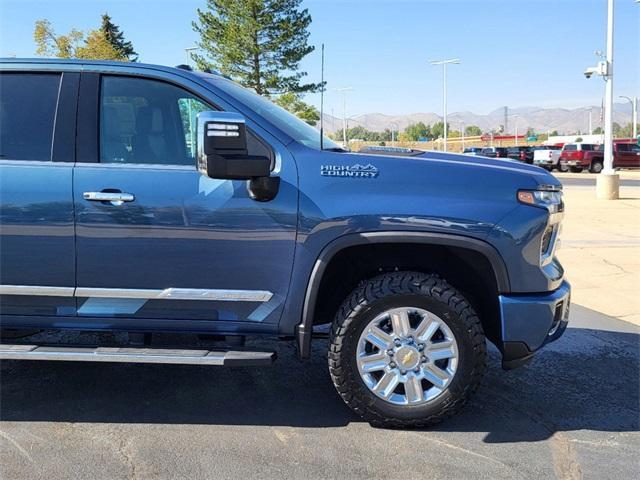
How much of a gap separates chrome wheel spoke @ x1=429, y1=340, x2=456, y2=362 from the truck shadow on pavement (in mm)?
467

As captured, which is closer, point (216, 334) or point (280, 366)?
point (216, 334)

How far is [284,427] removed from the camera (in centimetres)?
357

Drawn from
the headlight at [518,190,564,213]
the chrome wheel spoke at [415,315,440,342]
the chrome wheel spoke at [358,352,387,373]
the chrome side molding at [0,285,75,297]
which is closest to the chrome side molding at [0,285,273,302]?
the chrome side molding at [0,285,75,297]

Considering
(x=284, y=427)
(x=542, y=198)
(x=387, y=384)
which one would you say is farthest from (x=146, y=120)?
(x=542, y=198)

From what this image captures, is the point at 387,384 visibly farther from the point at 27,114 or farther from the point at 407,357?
the point at 27,114

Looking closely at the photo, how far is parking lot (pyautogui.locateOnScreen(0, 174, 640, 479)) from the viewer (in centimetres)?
312

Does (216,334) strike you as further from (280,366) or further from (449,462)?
(449,462)

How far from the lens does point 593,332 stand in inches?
217

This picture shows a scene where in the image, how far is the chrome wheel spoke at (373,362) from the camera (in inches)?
136

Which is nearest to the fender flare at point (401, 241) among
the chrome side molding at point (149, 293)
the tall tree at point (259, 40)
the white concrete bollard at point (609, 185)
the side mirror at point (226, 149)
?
the chrome side molding at point (149, 293)

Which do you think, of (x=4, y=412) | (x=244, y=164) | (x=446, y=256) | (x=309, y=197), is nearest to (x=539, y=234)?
(x=446, y=256)

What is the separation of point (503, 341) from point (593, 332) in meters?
2.55

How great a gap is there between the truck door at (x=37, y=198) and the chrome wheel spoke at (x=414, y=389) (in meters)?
1.98

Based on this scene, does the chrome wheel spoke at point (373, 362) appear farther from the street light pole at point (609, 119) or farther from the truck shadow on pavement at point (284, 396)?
the street light pole at point (609, 119)
